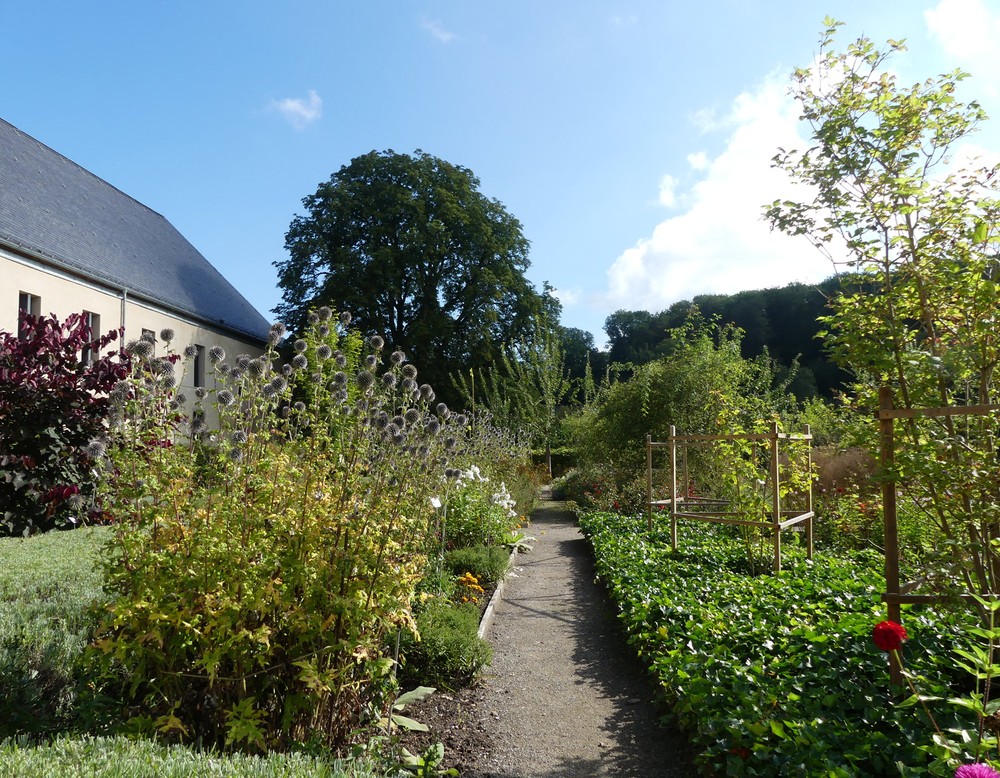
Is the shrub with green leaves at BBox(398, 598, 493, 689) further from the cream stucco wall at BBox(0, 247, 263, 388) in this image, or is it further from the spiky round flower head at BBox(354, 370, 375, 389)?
the cream stucco wall at BBox(0, 247, 263, 388)

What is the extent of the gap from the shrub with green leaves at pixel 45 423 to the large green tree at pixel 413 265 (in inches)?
596

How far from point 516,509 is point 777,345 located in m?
25.7

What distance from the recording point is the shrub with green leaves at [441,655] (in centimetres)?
440

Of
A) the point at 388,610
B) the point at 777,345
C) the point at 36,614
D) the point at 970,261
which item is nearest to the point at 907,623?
the point at 970,261

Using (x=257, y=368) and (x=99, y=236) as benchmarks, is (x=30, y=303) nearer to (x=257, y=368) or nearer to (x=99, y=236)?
(x=99, y=236)

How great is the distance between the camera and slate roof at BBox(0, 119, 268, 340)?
51.1ft

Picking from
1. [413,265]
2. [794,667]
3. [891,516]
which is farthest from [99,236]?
[891,516]

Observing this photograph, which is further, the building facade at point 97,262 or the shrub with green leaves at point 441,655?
the building facade at point 97,262

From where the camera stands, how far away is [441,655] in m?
4.44

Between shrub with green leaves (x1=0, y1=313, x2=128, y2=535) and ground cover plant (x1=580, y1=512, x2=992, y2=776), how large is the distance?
6.29m

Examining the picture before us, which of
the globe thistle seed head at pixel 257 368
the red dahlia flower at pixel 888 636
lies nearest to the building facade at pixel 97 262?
the globe thistle seed head at pixel 257 368

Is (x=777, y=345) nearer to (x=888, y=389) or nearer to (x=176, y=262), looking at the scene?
(x=176, y=262)

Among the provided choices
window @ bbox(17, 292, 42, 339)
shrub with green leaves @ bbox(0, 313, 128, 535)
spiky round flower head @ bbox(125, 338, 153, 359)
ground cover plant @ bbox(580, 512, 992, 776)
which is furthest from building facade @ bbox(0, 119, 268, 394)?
ground cover plant @ bbox(580, 512, 992, 776)

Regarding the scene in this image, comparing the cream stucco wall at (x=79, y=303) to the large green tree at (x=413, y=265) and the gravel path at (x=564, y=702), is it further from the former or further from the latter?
the gravel path at (x=564, y=702)
